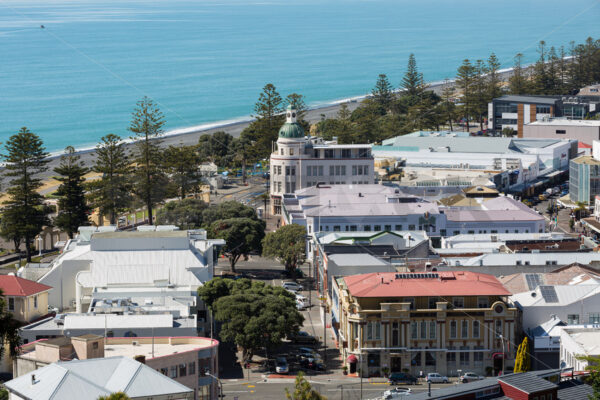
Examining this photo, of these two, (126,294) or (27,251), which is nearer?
(126,294)

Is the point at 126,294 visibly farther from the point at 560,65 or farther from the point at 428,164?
the point at 560,65

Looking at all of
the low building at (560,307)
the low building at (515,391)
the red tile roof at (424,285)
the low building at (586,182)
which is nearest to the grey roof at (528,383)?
→ the low building at (515,391)

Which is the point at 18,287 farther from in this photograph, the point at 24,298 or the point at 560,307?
the point at 560,307

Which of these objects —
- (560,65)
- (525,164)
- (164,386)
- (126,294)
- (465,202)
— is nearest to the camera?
(164,386)

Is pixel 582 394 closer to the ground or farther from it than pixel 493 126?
closer to the ground

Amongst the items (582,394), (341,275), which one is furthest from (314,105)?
(582,394)

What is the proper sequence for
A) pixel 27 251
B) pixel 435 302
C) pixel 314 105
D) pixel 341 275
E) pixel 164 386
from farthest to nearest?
pixel 314 105 → pixel 27 251 → pixel 341 275 → pixel 435 302 → pixel 164 386

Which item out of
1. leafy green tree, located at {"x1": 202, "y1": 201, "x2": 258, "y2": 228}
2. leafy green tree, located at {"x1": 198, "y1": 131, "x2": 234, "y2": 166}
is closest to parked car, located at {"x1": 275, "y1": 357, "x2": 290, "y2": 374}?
leafy green tree, located at {"x1": 202, "y1": 201, "x2": 258, "y2": 228}
